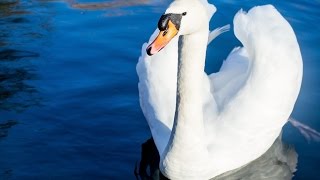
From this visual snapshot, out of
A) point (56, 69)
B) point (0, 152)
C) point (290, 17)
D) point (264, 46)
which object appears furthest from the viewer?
point (290, 17)

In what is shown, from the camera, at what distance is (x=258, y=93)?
5.40 meters

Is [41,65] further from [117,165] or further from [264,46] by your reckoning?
[264,46]

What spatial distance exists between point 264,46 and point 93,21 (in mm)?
4023

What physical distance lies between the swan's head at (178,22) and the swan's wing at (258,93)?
1009 millimetres

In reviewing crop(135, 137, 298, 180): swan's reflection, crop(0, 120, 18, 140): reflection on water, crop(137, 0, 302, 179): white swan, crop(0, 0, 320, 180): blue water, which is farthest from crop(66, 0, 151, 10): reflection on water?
crop(135, 137, 298, 180): swan's reflection

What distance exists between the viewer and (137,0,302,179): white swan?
16.2 ft

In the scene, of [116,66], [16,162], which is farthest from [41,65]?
[16,162]

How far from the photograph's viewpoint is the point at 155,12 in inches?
367

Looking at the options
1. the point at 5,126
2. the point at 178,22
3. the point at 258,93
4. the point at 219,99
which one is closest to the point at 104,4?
the point at 5,126

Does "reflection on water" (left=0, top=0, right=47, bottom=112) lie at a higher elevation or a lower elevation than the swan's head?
lower

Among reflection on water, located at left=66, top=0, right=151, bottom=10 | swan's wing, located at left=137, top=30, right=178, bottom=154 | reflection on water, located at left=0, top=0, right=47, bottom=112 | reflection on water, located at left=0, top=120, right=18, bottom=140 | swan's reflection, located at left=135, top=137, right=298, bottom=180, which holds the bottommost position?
swan's reflection, located at left=135, top=137, right=298, bottom=180

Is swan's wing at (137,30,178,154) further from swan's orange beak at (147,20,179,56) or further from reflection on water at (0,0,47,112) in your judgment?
reflection on water at (0,0,47,112)

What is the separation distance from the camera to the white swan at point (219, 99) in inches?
195

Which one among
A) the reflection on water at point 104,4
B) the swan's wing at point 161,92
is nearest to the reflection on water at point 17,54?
the reflection on water at point 104,4
